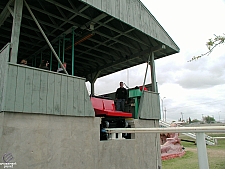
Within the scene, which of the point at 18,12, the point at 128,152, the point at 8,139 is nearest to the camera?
the point at 8,139

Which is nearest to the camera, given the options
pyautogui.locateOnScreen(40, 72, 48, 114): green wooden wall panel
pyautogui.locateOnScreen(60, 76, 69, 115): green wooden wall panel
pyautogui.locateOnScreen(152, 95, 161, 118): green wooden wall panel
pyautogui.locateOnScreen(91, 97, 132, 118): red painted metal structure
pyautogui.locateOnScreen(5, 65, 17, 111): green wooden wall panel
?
pyautogui.locateOnScreen(5, 65, 17, 111): green wooden wall panel

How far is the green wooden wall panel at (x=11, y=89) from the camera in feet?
14.4

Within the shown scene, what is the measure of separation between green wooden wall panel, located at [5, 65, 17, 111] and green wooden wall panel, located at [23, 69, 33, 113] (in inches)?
9.8

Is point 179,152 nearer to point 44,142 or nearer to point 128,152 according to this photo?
point 128,152

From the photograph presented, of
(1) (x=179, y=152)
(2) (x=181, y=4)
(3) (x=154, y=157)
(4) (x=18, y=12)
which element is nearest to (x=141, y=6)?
(2) (x=181, y=4)

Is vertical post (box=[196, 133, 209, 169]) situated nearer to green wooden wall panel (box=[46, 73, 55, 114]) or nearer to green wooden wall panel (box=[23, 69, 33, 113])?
green wooden wall panel (box=[46, 73, 55, 114])

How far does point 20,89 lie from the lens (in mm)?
4633

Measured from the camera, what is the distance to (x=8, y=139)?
4.25 metres

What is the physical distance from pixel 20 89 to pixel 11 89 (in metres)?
0.20

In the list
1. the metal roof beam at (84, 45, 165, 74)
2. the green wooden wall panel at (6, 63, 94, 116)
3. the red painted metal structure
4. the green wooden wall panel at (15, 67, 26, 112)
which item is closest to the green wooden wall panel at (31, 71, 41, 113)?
the green wooden wall panel at (6, 63, 94, 116)

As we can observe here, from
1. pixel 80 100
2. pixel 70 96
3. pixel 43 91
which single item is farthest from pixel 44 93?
pixel 80 100

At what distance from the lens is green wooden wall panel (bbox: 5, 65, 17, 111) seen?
14.4 ft

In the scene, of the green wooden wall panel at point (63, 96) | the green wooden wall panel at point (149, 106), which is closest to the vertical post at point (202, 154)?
the green wooden wall panel at point (63, 96)

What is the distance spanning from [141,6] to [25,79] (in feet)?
17.5
